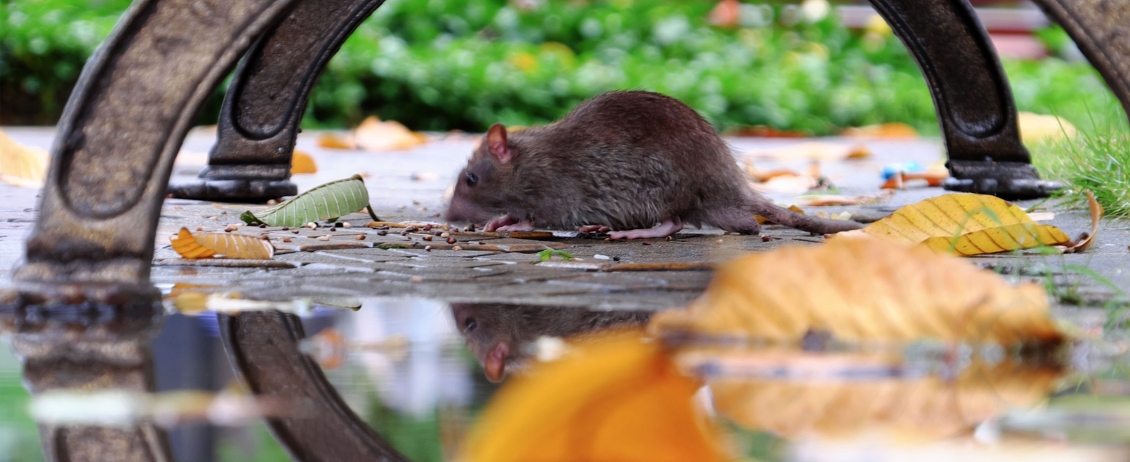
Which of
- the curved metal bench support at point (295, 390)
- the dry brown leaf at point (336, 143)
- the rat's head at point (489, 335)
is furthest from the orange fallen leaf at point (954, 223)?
the dry brown leaf at point (336, 143)

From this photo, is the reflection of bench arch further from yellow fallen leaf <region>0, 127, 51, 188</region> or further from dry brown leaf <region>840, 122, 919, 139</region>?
dry brown leaf <region>840, 122, 919, 139</region>

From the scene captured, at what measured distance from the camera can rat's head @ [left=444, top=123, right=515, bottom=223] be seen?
429 cm

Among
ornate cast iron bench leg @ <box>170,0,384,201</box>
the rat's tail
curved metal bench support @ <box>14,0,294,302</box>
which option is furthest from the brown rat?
curved metal bench support @ <box>14,0,294,302</box>

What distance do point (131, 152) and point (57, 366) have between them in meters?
0.59

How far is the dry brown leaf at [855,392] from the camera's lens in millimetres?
1426

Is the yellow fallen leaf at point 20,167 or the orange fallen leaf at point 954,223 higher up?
the yellow fallen leaf at point 20,167

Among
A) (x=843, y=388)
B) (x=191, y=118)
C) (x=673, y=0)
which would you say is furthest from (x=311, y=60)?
(x=673, y=0)

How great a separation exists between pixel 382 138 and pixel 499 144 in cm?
352

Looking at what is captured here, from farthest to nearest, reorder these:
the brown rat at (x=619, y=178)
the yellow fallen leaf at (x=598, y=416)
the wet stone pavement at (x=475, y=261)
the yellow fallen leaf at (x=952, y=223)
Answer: the brown rat at (x=619, y=178)
the yellow fallen leaf at (x=952, y=223)
the wet stone pavement at (x=475, y=261)
the yellow fallen leaf at (x=598, y=416)

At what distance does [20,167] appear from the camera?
4.54 meters

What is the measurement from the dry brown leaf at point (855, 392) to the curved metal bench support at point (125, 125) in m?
1.12

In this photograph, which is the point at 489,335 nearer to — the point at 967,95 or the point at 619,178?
the point at 619,178

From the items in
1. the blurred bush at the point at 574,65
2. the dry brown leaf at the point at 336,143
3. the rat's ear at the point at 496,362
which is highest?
the blurred bush at the point at 574,65

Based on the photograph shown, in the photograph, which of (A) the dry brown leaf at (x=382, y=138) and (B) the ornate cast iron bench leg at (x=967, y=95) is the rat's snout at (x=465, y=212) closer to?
(B) the ornate cast iron bench leg at (x=967, y=95)
